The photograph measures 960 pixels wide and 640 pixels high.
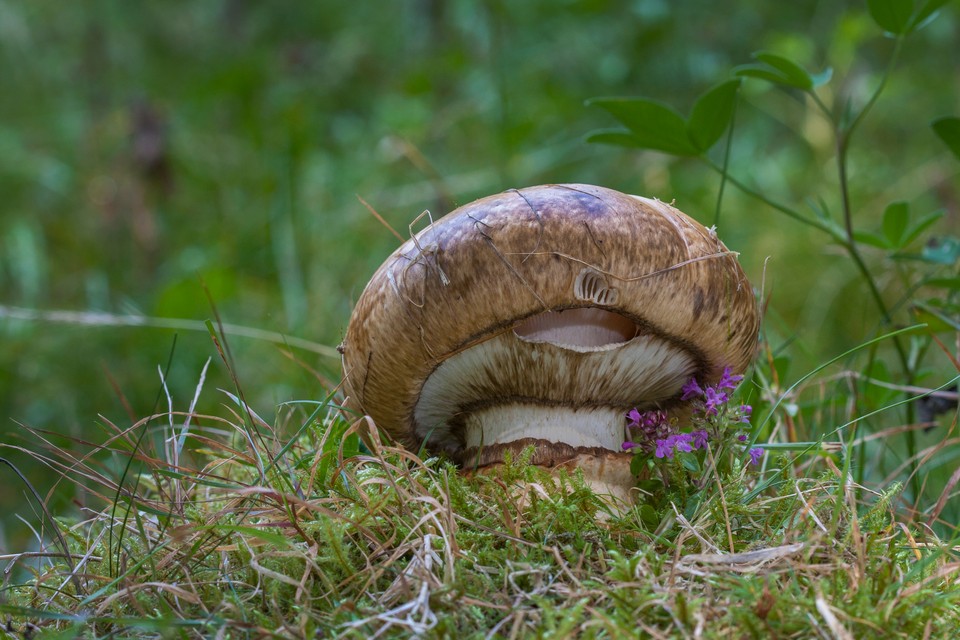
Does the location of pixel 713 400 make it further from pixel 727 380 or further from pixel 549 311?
pixel 549 311

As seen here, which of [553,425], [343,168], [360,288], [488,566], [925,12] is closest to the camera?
[488,566]

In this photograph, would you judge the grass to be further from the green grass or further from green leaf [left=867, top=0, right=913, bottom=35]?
green leaf [left=867, top=0, right=913, bottom=35]

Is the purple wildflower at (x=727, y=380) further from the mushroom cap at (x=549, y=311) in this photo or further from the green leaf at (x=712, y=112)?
the green leaf at (x=712, y=112)

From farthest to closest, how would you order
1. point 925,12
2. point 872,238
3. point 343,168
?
point 343,168, point 872,238, point 925,12

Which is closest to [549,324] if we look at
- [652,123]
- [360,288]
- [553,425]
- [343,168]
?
[553,425]

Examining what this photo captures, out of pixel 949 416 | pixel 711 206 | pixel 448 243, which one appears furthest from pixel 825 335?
pixel 448 243

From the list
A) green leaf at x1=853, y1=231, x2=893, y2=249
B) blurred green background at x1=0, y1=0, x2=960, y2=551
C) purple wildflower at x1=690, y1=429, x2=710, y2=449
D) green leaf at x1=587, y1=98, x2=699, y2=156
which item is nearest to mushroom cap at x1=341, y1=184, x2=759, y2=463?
purple wildflower at x1=690, y1=429, x2=710, y2=449

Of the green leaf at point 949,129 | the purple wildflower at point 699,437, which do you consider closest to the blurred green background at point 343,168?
the green leaf at point 949,129
